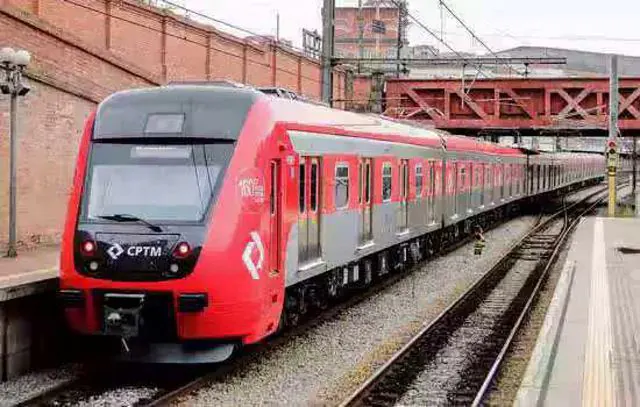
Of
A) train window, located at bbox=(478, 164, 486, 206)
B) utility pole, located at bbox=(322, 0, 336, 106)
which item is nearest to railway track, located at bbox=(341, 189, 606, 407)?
utility pole, located at bbox=(322, 0, 336, 106)

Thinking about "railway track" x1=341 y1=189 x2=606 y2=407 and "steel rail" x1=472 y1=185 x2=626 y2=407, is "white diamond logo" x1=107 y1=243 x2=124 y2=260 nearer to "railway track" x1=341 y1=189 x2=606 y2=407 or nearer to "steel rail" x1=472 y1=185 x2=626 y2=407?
"railway track" x1=341 y1=189 x2=606 y2=407

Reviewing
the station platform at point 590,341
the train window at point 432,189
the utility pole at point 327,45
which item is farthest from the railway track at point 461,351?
the utility pole at point 327,45

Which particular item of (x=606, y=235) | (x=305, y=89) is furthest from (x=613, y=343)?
(x=305, y=89)

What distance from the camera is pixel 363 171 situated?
1396 centimetres

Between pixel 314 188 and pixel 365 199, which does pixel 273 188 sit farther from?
pixel 365 199

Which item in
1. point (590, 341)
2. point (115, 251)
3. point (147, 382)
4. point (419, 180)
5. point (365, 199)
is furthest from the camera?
point (419, 180)

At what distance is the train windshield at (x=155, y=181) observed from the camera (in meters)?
9.00

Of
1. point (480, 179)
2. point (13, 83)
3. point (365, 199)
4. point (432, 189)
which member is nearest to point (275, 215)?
point (365, 199)

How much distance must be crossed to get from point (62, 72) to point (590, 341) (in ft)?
40.5

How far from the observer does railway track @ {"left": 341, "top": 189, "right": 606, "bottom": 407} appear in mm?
9141

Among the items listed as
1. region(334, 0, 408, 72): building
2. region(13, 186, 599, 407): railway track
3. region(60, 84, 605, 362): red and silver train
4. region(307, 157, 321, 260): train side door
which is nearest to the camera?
region(13, 186, 599, 407): railway track

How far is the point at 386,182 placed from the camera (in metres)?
15.7

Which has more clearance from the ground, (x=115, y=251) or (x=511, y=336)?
(x=115, y=251)

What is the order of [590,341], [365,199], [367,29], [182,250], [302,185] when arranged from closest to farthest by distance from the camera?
1. [182,250]
2. [302,185]
3. [590,341]
4. [365,199]
5. [367,29]
